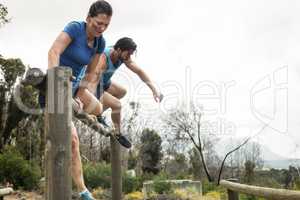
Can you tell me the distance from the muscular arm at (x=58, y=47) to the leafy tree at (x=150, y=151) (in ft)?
55.6

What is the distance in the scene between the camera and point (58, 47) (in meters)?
3.08

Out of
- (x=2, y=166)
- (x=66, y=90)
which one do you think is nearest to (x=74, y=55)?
(x=66, y=90)

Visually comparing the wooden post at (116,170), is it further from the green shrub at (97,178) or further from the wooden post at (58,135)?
the green shrub at (97,178)

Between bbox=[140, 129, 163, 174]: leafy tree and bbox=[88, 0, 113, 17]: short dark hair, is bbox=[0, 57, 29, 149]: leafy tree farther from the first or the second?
bbox=[88, 0, 113, 17]: short dark hair

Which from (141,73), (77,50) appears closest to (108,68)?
(141,73)

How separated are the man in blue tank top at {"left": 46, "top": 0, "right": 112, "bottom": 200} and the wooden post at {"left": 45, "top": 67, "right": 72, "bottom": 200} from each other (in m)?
0.41

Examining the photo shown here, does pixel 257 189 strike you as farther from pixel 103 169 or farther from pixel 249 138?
pixel 249 138

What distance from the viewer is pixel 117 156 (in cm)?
468

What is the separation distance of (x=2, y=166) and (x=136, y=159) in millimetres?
9115

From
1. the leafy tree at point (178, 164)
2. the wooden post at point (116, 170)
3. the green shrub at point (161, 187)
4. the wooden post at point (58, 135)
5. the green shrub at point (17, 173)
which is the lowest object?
the leafy tree at point (178, 164)

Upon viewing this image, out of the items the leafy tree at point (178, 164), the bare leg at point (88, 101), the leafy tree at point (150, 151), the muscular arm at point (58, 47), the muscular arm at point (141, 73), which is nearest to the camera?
the muscular arm at point (58, 47)

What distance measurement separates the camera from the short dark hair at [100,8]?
3.21 meters

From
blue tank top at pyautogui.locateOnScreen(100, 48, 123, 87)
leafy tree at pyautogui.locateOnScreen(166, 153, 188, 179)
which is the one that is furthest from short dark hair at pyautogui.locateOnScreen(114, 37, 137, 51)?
leafy tree at pyautogui.locateOnScreen(166, 153, 188, 179)

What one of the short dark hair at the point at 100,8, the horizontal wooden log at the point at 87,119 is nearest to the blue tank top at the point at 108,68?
the horizontal wooden log at the point at 87,119
